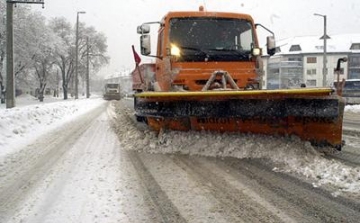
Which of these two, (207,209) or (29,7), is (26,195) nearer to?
(207,209)

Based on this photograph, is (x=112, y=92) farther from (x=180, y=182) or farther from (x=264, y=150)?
(x=180, y=182)

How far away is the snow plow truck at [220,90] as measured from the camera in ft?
20.6

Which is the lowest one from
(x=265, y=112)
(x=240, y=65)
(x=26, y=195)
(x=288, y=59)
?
(x=26, y=195)

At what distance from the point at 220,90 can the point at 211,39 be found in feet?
5.81

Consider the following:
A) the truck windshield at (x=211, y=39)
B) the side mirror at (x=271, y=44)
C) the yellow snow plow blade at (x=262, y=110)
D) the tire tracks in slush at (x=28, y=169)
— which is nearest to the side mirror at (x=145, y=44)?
the truck windshield at (x=211, y=39)

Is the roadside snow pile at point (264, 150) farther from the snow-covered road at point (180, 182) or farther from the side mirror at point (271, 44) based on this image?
the side mirror at point (271, 44)

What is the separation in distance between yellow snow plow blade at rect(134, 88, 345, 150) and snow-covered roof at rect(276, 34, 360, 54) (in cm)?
8050

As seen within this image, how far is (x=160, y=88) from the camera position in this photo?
8.08 m

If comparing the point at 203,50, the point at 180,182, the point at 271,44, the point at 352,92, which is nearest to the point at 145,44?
the point at 203,50

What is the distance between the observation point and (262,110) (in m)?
6.39

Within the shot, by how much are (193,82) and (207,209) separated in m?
3.91

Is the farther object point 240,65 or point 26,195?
point 240,65

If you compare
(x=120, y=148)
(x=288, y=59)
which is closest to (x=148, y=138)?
(x=120, y=148)

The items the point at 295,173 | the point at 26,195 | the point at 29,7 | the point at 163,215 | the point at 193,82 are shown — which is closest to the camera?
the point at 163,215
